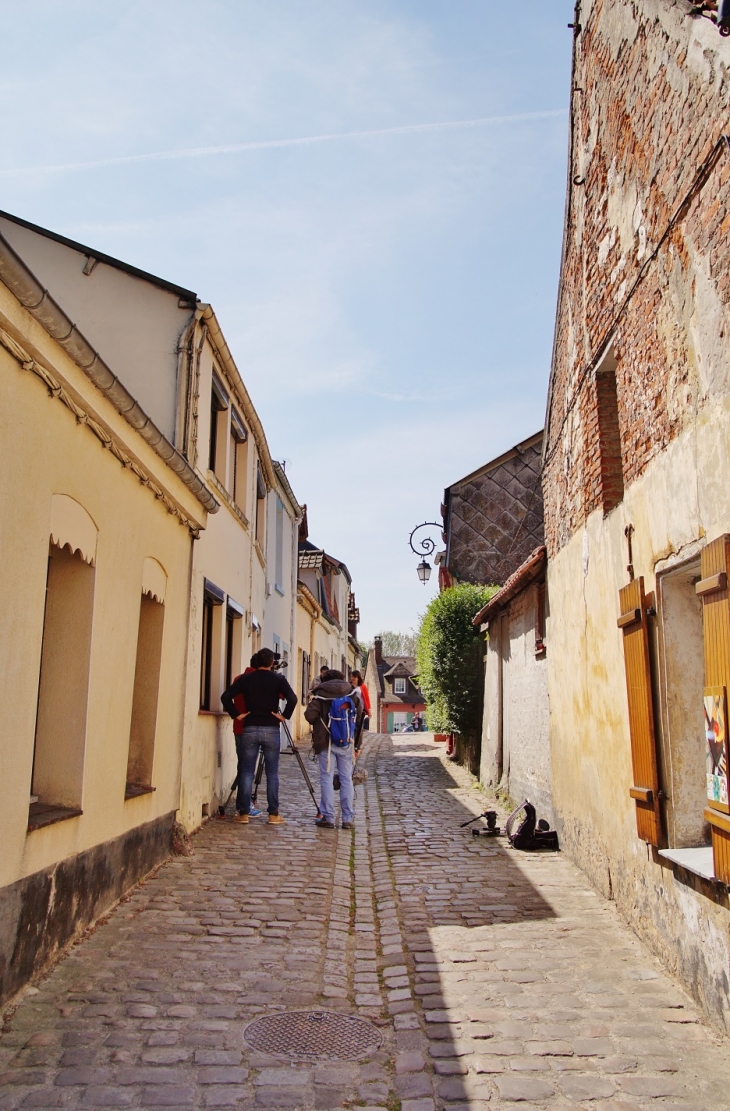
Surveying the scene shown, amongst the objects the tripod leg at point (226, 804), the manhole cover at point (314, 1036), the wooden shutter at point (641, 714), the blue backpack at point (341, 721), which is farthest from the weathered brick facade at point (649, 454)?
the tripod leg at point (226, 804)

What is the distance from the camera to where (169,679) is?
8430 mm

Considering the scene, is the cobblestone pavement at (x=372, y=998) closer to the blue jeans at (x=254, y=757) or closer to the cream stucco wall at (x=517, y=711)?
the blue jeans at (x=254, y=757)

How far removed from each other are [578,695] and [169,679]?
3731 millimetres

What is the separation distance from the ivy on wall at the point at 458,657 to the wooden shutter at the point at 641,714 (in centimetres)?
1084

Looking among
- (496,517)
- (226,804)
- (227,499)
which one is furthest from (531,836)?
(496,517)

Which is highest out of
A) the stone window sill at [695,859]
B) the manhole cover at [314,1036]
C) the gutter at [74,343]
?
the gutter at [74,343]

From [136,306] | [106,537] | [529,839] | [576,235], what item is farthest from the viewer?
[136,306]

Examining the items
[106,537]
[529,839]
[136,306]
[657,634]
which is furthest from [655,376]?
[136,306]

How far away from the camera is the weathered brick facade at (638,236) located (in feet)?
15.9

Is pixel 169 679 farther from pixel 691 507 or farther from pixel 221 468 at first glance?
pixel 691 507

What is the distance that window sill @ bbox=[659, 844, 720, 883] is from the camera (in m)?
4.72

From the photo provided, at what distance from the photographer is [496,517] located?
76.6 ft

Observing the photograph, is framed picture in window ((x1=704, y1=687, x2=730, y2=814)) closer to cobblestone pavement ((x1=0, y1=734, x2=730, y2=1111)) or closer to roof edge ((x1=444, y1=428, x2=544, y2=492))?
cobblestone pavement ((x1=0, y1=734, x2=730, y2=1111))

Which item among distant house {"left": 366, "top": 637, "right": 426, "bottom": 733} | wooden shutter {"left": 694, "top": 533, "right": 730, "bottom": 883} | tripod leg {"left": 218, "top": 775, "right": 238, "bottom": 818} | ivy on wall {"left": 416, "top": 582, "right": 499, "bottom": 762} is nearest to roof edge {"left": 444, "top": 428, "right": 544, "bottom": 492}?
ivy on wall {"left": 416, "top": 582, "right": 499, "bottom": 762}
